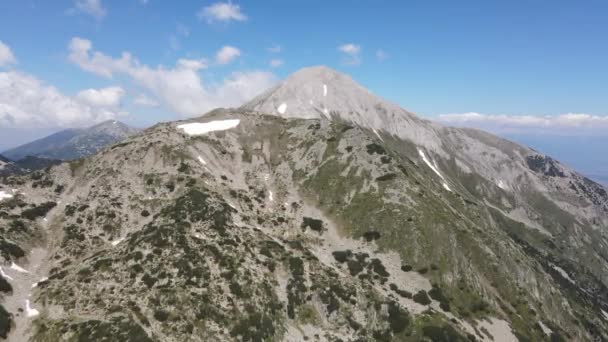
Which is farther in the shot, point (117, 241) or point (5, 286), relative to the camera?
point (117, 241)

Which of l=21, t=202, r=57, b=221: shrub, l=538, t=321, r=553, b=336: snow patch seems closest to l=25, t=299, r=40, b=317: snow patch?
l=21, t=202, r=57, b=221: shrub

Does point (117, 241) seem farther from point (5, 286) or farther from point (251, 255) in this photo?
point (251, 255)

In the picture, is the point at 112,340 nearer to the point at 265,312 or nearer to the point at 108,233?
the point at 265,312

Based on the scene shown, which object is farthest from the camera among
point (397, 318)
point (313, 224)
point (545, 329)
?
point (313, 224)

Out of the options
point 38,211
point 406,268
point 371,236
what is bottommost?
point 406,268

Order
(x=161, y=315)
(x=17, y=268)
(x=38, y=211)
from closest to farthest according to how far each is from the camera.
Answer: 1. (x=161, y=315)
2. (x=17, y=268)
3. (x=38, y=211)

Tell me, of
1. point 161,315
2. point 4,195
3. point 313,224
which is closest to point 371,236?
point 313,224

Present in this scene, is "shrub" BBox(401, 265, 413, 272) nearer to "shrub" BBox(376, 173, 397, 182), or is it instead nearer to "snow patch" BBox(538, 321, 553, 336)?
"snow patch" BBox(538, 321, 553, 336)

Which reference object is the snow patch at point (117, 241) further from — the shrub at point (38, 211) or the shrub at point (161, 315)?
the shrub at point (161, 315)
